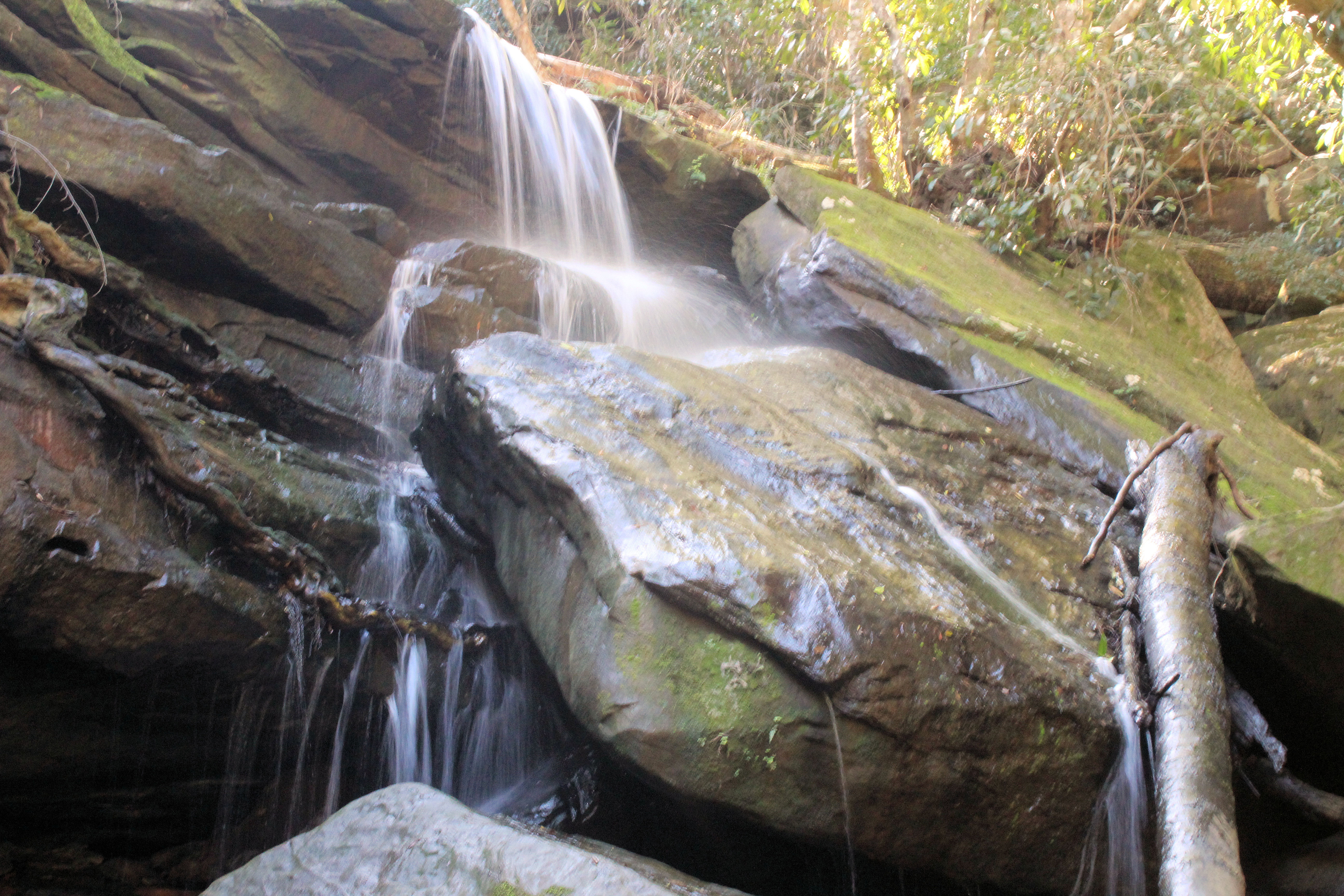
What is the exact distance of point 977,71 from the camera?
852cm

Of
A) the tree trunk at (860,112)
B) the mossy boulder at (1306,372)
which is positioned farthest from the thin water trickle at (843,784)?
the tree trunk at (860,112)

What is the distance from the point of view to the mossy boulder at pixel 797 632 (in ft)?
9.59

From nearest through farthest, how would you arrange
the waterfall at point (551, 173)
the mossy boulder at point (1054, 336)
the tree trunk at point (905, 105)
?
the mossy boulder at point (1054, 336) → the tree trunk at point (905, 105) → the waterfall at point (551, 173)

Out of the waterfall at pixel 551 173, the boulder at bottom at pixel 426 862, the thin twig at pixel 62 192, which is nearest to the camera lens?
the boulder at bottom at pixel 426 862

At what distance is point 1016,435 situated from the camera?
17.9ft

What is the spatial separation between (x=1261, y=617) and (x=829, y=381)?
8.71ft

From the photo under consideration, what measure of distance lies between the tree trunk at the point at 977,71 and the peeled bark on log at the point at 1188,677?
4403mm

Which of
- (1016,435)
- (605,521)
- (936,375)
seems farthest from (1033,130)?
(605,521)

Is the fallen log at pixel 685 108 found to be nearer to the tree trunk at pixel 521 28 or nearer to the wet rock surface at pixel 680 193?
the tree trunk at pixel 521 28

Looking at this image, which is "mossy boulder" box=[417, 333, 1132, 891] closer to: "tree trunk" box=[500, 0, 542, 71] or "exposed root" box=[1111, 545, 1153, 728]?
"exposed root" box=[1111, 545, 1153, 728]

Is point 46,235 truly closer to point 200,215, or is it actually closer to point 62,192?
point 62,192

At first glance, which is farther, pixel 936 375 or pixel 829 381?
pixel 936 375

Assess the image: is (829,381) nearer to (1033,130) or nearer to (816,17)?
(1033,130)

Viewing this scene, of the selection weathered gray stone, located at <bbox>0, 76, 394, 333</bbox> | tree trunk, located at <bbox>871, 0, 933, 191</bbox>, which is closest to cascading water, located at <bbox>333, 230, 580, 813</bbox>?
weathered gray stone, located at <bbox>0, 76, 394, 333</bbox>
